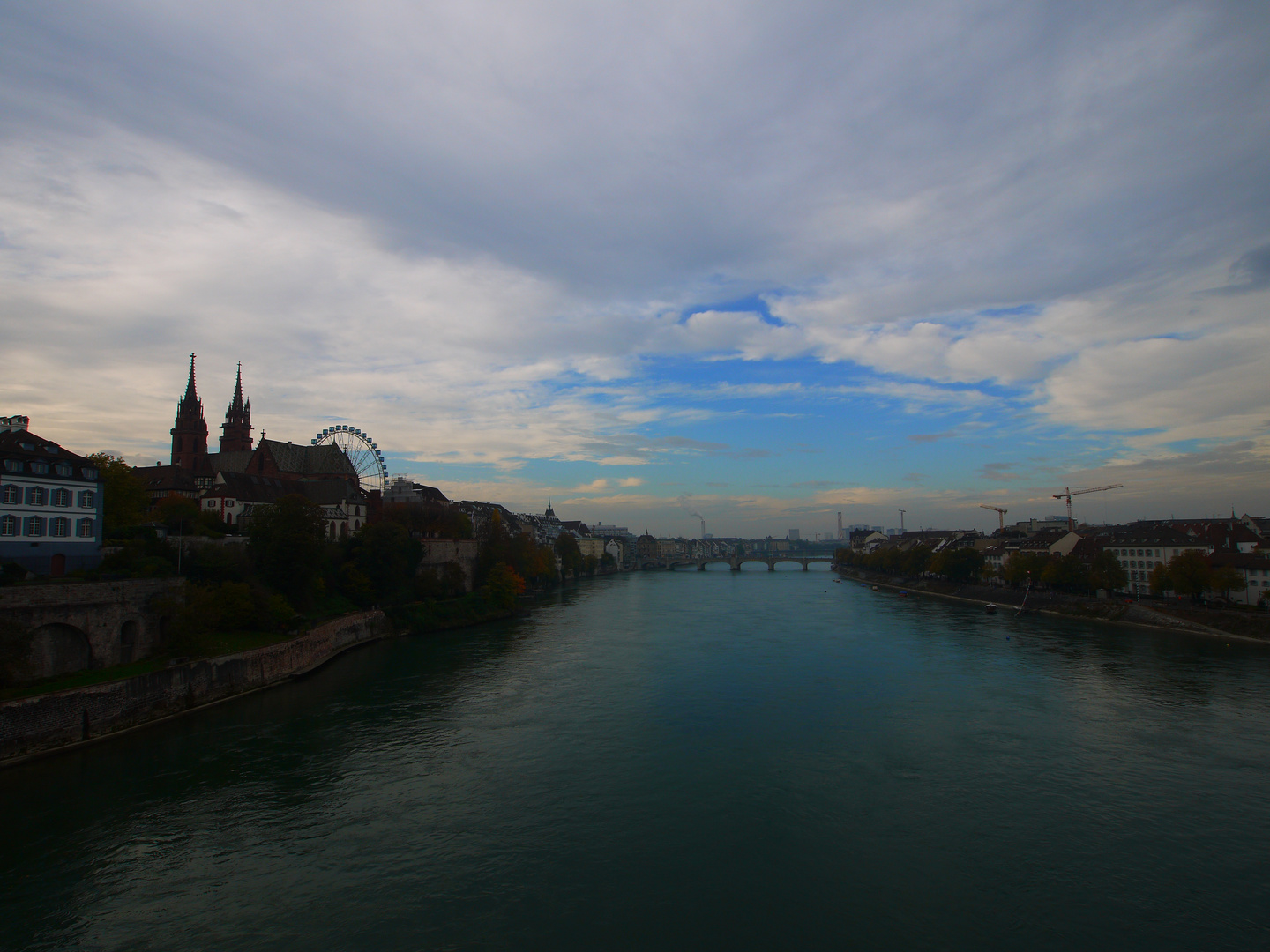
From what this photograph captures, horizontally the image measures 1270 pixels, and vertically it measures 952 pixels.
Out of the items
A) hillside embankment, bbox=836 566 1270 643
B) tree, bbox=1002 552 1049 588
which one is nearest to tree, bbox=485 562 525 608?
hillside embankment, bbox=836 566 1270 643

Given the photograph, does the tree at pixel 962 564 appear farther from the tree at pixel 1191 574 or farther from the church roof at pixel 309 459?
the church roof at pixel 309 459

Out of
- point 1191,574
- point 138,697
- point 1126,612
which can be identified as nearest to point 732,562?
point 1126,612

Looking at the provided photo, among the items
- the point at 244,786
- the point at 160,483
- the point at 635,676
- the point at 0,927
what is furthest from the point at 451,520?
the point at 0,927

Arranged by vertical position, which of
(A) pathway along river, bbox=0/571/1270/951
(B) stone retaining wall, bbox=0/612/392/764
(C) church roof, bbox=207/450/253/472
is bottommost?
(A) pathway along river, bbox=0/571/1270/951

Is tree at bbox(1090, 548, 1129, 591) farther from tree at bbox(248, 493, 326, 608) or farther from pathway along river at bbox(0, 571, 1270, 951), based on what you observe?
tree at bbox(248, 493, 326, 608)

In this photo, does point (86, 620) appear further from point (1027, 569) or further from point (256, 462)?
point (1027, 569)

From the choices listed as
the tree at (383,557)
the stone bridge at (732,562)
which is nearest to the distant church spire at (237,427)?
the tree at (383,557)

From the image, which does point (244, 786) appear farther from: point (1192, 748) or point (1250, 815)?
point (1192, 748)
